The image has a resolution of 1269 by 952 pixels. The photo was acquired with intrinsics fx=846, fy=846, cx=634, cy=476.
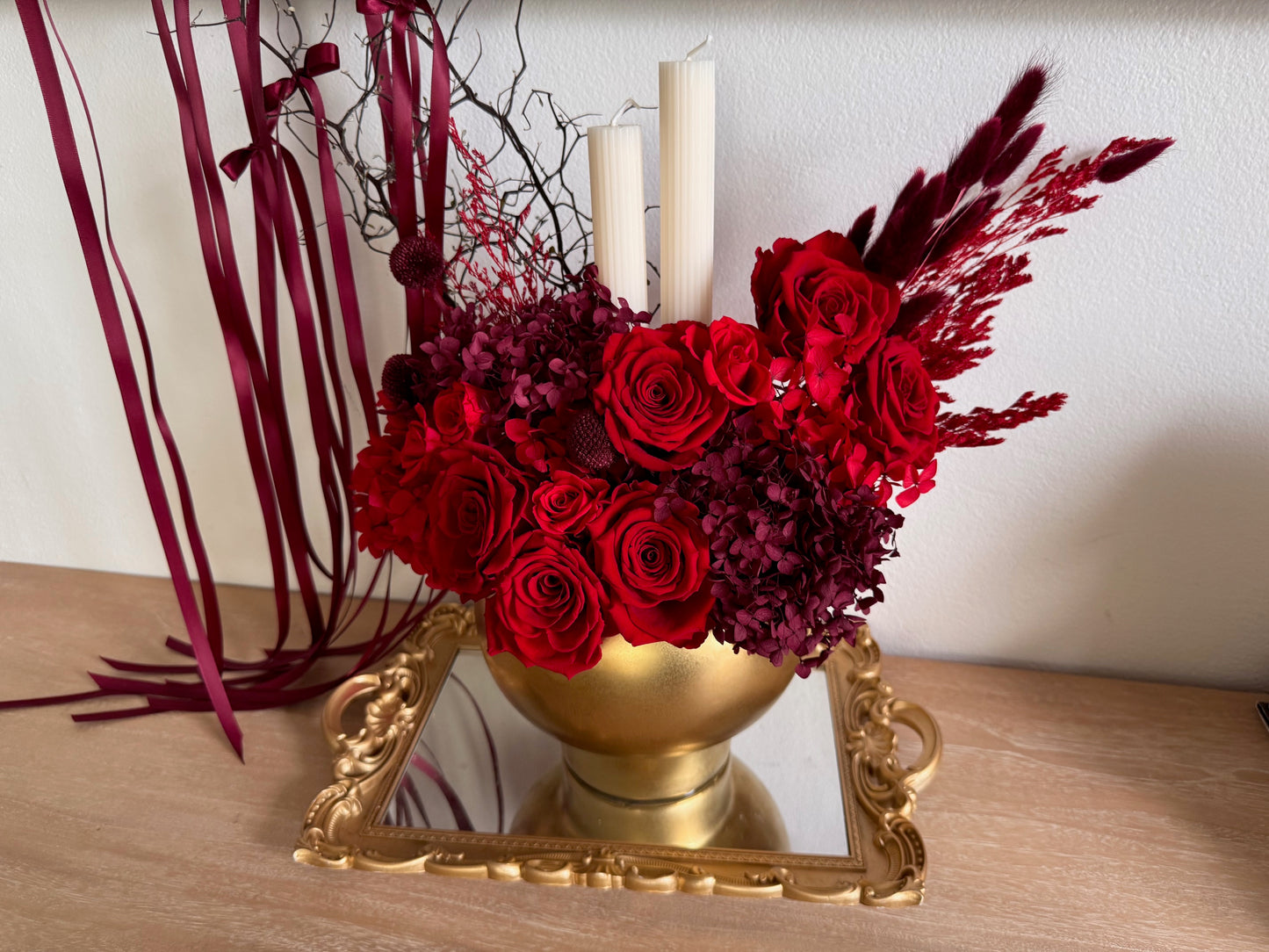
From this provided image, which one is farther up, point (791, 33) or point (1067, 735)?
point (791, 33)

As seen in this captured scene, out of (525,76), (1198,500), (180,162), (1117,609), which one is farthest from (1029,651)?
(180,162)

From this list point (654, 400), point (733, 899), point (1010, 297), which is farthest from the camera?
point (1010, 297)

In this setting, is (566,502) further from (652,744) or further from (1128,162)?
(1128,162)

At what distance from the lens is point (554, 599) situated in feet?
1.55

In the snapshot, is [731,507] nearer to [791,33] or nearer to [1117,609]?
[791,33]

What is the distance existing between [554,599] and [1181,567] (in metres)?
0.59

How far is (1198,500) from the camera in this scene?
28.3 inches

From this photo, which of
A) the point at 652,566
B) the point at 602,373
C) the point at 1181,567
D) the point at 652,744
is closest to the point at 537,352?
the point at 602,373

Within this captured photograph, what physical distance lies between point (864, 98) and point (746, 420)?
0.31m

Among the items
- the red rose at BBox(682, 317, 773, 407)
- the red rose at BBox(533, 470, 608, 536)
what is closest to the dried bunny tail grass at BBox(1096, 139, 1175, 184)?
the red rose at BBox(682, 317, 773, 407)

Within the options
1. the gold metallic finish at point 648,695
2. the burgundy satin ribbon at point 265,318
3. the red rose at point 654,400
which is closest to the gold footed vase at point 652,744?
the gold metallic finish at point 648,695

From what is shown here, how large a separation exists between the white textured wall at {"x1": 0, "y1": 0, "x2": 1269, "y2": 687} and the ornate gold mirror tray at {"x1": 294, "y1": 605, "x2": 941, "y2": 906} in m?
0.17

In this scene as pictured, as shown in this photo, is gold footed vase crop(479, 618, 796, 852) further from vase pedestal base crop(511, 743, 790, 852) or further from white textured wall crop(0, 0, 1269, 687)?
white textured wall crop(0, 0, 1269, 687)

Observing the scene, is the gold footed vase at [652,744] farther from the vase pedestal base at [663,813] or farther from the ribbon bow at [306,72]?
the ribbon bow at [306,72]
